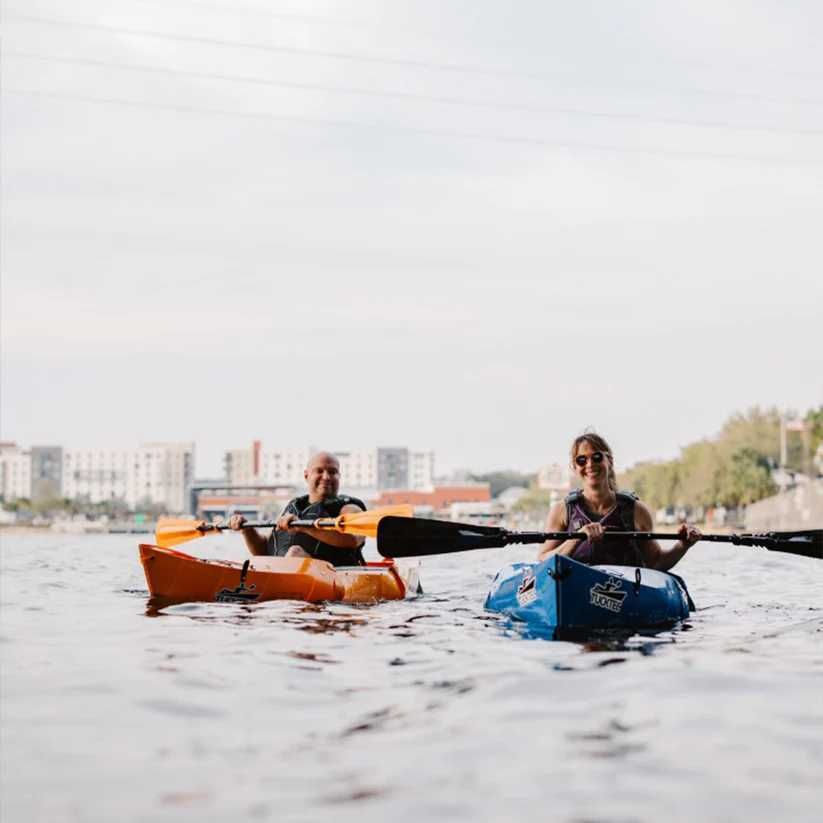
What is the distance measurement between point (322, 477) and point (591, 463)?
136 inches

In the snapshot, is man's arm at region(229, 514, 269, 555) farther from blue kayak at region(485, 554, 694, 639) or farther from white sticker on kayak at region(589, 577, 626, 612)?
white sticker on kayak at region(589, 577, 626, 612)

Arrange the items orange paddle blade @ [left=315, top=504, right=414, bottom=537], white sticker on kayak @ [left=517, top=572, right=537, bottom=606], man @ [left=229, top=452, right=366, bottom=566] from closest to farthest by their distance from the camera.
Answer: white sticker on kayak @ [left=517, top=572, right=537, bottom=606]
orange paddle blade @ [left=315, top=504, right=414, bottom=537]
man @ [left=229, top=452, right=366, bottom=566]

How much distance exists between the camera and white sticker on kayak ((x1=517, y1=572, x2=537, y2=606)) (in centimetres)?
977

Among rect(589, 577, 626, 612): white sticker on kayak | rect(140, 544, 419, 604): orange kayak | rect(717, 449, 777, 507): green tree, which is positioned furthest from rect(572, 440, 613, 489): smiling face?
rect(717, 449, 777, 507): green tree

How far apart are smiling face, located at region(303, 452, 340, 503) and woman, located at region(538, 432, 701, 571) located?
9.79 feet

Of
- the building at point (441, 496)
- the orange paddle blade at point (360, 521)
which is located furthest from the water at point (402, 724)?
the building at point (441, 496)

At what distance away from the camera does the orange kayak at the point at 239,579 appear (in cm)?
1175

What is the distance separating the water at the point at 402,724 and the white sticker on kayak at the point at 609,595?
464 millimetres

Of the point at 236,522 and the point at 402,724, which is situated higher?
the point at 236,522

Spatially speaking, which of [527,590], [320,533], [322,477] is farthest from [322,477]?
[527,590]

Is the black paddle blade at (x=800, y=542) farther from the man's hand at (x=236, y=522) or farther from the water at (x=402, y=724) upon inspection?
the man's hand at (x=236, y=522)

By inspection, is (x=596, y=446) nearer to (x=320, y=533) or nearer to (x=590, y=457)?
(x=590, y=457)

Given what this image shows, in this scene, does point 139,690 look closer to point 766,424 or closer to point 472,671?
point 472,671

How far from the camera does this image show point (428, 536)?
10.8m
